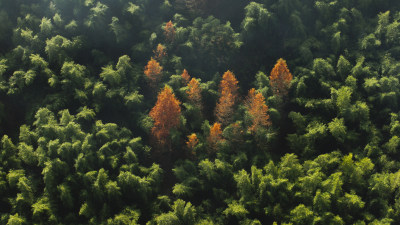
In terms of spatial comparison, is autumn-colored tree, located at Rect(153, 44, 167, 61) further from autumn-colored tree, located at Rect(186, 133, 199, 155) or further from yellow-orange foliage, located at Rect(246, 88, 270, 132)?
yellow-orange foliage, located at Rect(246, 88, 270, 132)

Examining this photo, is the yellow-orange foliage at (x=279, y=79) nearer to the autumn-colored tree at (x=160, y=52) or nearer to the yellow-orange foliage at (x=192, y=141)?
the yellow-orange foliage at (x=192, y=141)

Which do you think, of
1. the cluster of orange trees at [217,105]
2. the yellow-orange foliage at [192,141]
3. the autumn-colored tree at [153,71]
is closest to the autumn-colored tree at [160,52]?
the cluster of orange trees at [217,105]

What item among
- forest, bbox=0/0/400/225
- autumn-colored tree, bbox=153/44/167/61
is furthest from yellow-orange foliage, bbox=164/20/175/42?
autumn-colored tree, bbox=153/44/167/61

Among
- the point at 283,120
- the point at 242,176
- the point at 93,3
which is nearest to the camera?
the point at 242,176

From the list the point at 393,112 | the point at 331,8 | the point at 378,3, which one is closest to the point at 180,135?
the point at 393,112

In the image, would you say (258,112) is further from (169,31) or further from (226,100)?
(169,31)

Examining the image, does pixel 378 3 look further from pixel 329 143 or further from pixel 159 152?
pixel 159 152

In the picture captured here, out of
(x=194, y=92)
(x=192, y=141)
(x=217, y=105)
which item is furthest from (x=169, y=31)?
(x=192, y=141)
